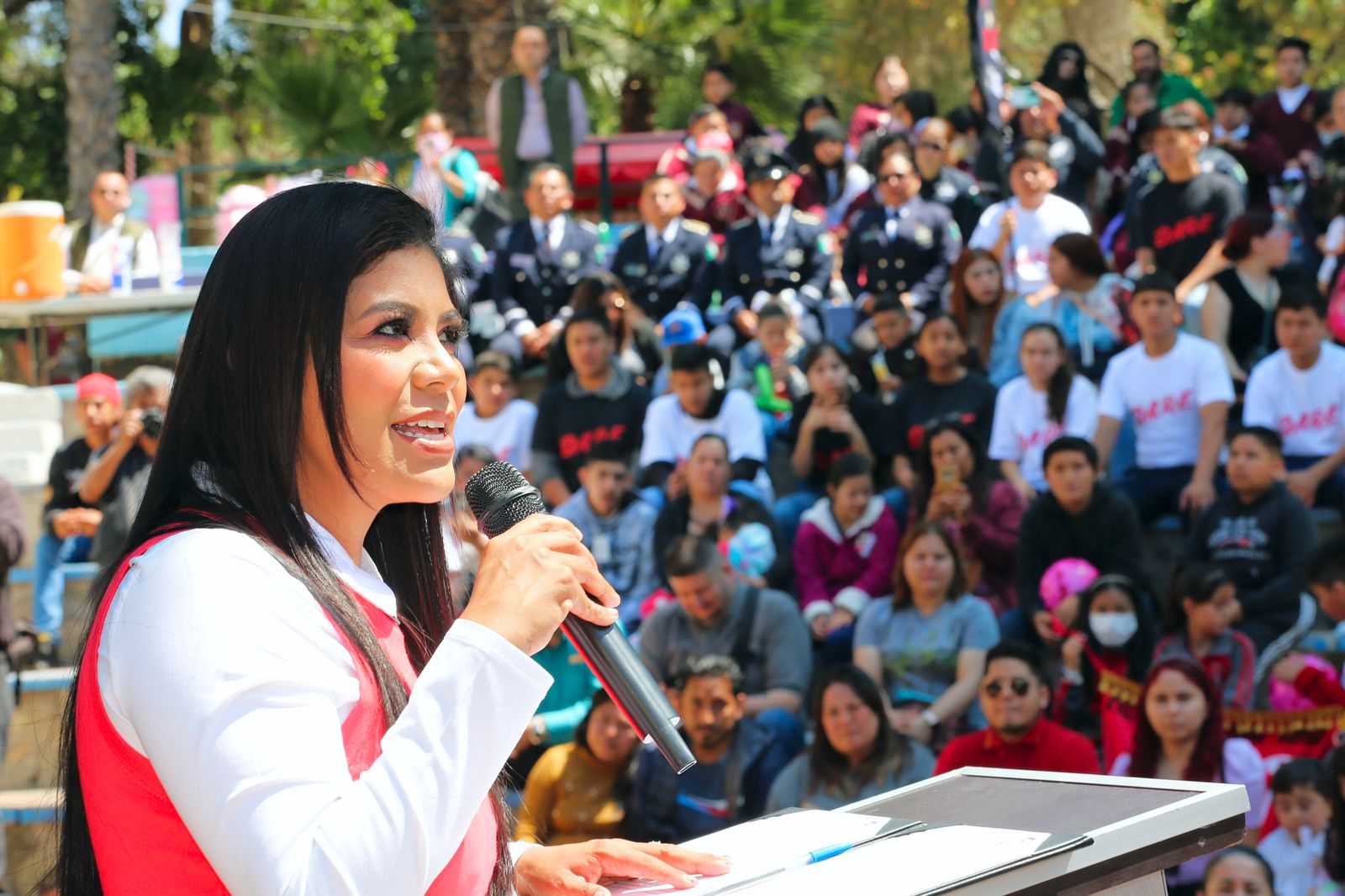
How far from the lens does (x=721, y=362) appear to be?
8500 mm

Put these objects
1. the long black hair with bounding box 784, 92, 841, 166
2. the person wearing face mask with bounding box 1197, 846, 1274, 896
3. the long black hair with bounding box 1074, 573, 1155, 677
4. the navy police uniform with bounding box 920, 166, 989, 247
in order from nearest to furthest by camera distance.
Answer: the person wearing face mask with bounding box 1197, 846, 1274, 896 < the long black hair with bounding box 1074, 573, 1155, 677 < the navy police uniform with bounding box 920, 166, 989, 247 < the long black hair with bounding box 784, 92, 841, 166

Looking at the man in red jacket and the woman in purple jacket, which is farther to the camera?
the woman in purple jacket

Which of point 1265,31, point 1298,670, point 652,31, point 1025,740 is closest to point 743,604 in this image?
point 1025,740

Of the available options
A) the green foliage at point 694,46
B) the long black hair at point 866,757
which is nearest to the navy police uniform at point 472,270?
the long black hair at point 866,757

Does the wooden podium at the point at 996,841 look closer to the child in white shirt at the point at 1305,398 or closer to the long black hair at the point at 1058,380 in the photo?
the child in white shirt at the point at 1305,398

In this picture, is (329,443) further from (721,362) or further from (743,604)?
(721,362)

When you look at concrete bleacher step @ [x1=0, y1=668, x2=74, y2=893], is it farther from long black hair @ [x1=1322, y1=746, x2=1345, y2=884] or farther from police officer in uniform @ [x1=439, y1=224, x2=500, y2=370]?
long black hair @ [x1=1322, y1=746, x2=1345, y2=884]

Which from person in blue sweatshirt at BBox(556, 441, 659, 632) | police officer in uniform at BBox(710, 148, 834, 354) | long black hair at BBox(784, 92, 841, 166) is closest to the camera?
person in blue sweatshirt at BBox(556, 441, 659, 632)

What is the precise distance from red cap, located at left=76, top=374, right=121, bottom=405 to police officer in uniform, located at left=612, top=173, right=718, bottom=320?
2949 mm

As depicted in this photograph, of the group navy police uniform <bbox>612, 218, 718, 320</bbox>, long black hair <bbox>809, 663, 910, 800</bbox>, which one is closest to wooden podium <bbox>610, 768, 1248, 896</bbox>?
long black hair <bbox>809, 663, 910, 800</bbox>

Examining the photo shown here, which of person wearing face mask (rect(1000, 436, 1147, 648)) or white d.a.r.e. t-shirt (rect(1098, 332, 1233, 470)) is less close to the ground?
white d.a.r.e. t-shirt (rect(1098, 332, 1233, 470))

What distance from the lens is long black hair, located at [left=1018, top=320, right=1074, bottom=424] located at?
7.08m

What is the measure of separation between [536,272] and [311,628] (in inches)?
316

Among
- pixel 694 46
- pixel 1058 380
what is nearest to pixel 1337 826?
pixel 1058 380
